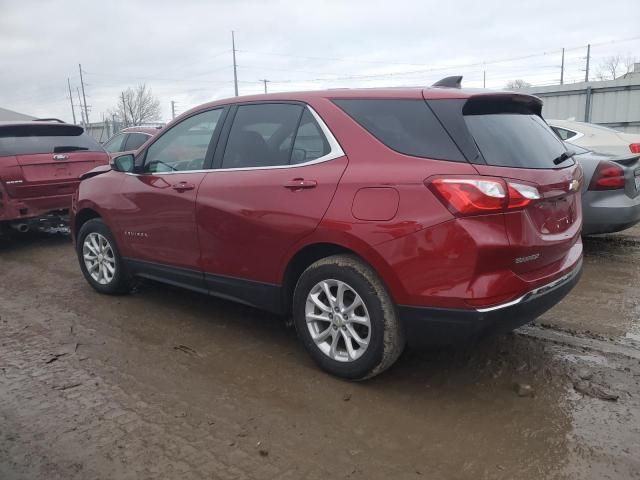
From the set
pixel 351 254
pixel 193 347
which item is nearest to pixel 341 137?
pixel 351 254

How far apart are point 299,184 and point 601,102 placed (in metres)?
14.8

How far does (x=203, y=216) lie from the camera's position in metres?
3.99

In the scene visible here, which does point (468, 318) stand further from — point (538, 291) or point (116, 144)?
point (116, 144)

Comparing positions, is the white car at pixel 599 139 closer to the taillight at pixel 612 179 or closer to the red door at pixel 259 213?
the taillight at pixel 612 179

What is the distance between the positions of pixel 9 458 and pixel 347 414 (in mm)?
1705

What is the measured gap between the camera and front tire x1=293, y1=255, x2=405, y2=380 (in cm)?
311

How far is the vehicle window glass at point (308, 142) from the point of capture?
343 centimetres

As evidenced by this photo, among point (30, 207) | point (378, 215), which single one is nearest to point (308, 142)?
point (378, 215)

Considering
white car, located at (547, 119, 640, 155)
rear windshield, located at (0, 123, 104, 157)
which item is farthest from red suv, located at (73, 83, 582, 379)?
rear windshield, located at (0, 123, 104, 157)

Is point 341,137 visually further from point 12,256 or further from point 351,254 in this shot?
point 12,256

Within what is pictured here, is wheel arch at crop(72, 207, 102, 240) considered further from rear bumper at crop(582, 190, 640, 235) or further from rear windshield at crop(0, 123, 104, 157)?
rear bumper at crop(582, 190, 640, 235)

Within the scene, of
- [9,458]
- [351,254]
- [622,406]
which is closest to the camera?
[9,458]

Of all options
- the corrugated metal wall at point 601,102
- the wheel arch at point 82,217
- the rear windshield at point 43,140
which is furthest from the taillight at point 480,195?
the corrugated metal wall at point 601,102

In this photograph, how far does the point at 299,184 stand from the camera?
3.41 m
